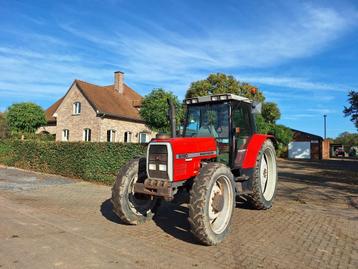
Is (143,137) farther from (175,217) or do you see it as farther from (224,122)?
(224,122)

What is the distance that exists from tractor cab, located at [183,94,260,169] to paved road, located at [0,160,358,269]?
138 cm

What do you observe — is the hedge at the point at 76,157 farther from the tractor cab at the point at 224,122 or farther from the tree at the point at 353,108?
the tree at the point at 353,108

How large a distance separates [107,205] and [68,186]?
3.80 metres

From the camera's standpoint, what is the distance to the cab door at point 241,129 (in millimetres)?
7062

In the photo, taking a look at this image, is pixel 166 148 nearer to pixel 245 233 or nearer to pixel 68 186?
pixel 245 233

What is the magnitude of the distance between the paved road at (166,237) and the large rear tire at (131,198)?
23cm

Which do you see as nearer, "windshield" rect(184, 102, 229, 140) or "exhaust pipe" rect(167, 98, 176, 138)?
"exhaust pipe" rect(167, 98, 176, 138)

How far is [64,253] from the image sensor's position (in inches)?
193

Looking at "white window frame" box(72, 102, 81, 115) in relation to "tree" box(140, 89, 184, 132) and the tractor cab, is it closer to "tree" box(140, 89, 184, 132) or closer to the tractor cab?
"tree" box(140, 89, 184, 132)

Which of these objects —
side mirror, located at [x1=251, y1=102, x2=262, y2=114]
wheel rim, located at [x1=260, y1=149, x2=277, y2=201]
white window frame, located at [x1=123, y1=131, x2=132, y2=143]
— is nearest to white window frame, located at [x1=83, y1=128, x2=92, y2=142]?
→ white window frame, located at [x1=123, y1=131, x2=132, y2=143]

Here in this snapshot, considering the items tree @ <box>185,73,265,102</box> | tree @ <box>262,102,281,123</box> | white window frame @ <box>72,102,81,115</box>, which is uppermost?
tree @ <box>185,73,265,102</box>

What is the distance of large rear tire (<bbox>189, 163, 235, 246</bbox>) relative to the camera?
523cm

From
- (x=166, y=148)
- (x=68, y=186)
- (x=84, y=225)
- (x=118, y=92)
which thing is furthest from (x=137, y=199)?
(x=118, y=92)

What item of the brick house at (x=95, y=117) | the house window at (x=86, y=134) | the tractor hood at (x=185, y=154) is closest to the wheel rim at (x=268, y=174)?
the tractor hood at (x=185, y=154)
